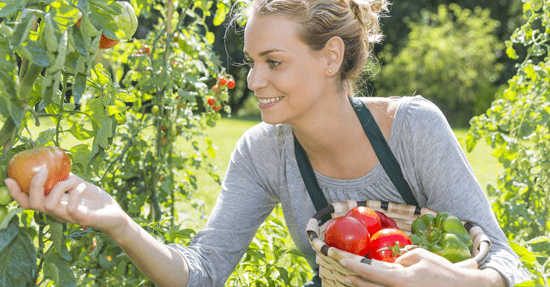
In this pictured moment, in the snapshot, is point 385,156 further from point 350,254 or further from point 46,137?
point 46,137

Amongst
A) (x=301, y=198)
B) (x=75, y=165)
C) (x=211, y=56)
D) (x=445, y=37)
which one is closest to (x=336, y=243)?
(x=301, y=198)

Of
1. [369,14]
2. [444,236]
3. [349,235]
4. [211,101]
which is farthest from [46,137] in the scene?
[211,101]

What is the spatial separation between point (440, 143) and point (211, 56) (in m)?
1.04

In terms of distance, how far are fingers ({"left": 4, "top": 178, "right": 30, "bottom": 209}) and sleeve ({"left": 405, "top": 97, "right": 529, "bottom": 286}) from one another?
1.13m

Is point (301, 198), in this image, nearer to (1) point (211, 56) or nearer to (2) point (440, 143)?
(2) point (440, 143)

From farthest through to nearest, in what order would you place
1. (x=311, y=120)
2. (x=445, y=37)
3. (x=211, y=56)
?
1. (x=445, y=37)
2. (x=211, y=56)
3. (x=311, y=120)

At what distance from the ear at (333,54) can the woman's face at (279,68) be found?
58mm

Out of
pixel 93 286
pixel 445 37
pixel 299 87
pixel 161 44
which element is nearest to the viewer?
pixel 299 87

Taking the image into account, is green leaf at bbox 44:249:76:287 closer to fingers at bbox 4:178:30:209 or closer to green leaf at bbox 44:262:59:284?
green leaf at bbox 44:262:59:284

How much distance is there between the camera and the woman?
148 centimetres

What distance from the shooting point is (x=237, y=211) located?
1.67m

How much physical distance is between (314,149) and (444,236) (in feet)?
1.89

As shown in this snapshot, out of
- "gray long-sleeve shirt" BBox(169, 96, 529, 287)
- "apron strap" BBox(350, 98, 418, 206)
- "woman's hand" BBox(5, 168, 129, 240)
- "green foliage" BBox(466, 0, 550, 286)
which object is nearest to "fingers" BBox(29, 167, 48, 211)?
"woman's hand" BBox(5, 168, 129, 240)

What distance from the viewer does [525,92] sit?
2244 mm
